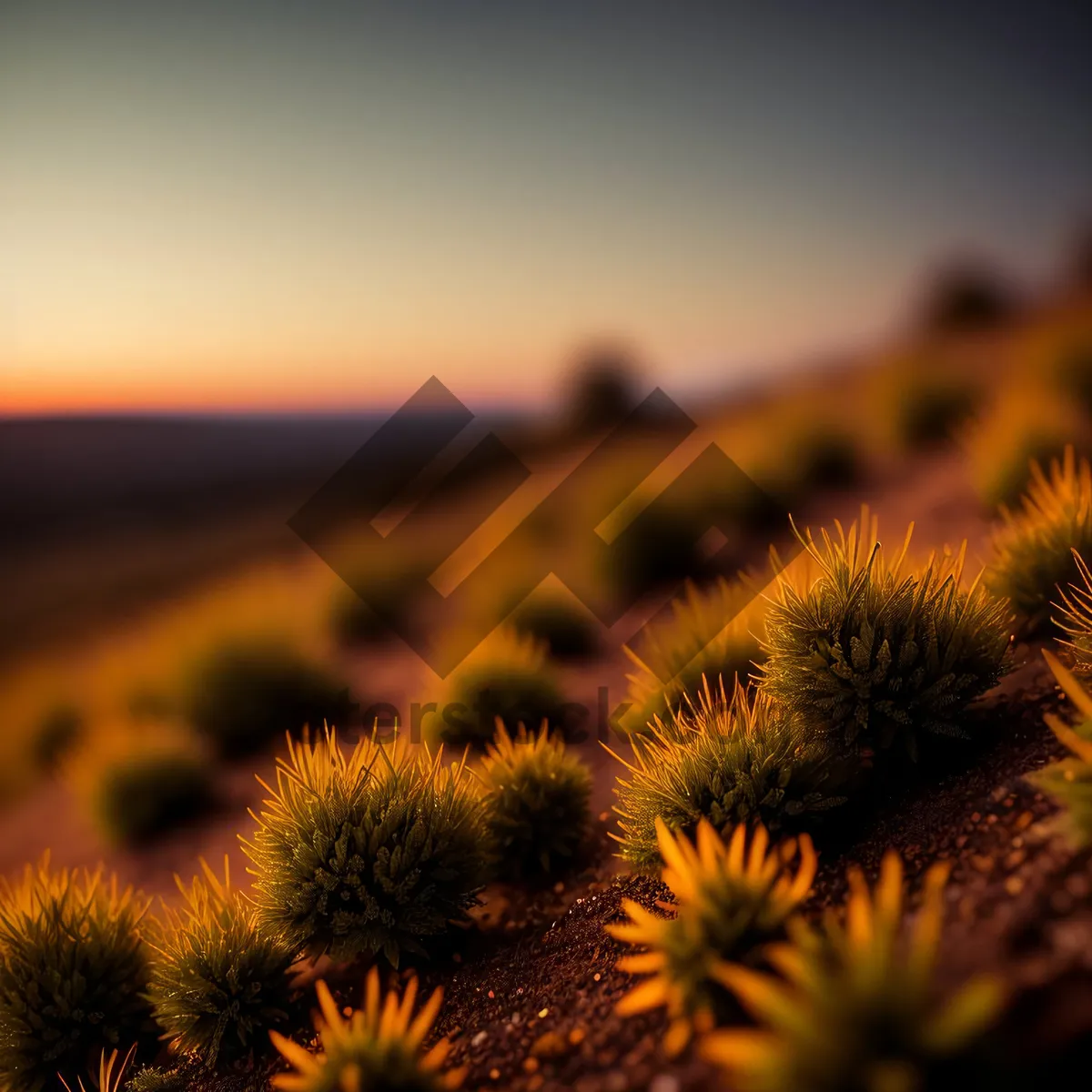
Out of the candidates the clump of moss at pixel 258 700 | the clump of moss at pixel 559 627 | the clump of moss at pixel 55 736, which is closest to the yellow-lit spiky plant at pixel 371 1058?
the clump of moss at pixel 258 700

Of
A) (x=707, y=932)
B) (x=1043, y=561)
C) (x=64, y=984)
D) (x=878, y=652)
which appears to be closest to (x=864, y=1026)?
(x=707, y=932)

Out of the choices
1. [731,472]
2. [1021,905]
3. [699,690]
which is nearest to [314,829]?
[699,690]

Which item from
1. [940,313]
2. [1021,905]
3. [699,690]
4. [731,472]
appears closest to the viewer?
[1021,905]

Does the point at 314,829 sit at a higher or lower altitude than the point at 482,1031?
higher

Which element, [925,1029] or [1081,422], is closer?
[925,1029]

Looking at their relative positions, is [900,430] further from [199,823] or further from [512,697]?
[199,823]

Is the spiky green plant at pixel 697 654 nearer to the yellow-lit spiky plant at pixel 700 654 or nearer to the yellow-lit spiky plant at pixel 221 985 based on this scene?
the yellow-lit spiky plant at pixel 700 654
